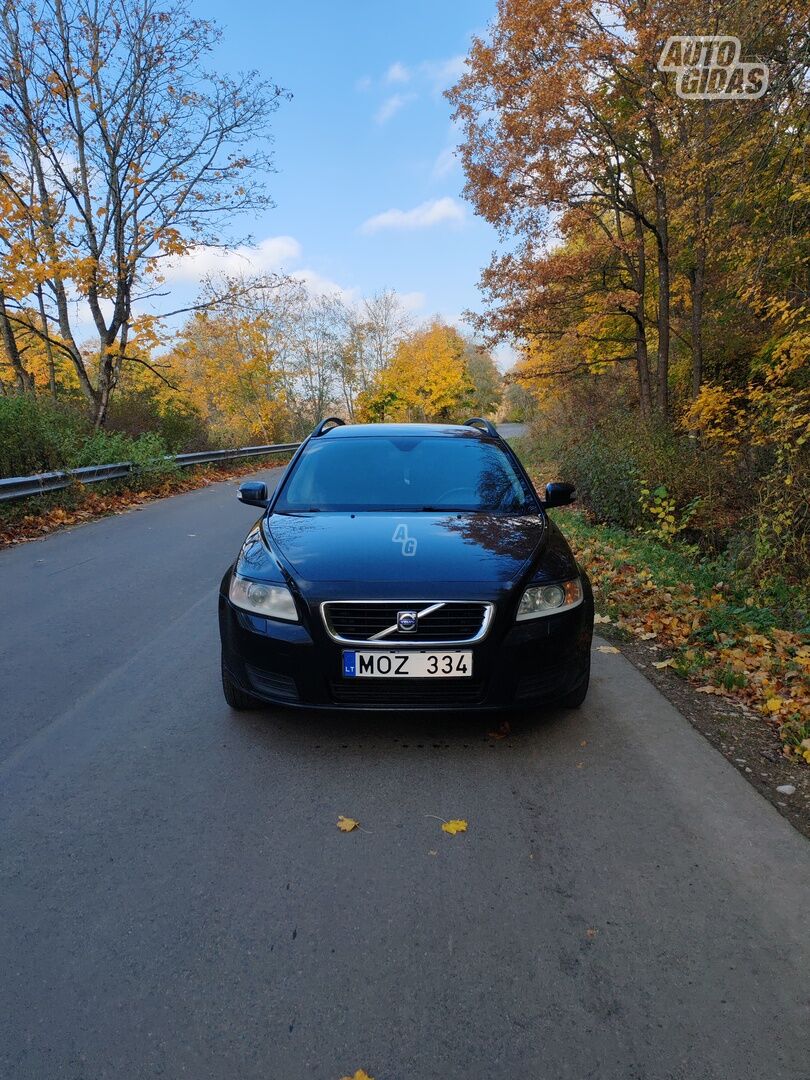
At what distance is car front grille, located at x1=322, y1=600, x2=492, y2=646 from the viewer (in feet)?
10.2

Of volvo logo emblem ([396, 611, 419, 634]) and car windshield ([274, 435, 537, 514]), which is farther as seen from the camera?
car windshield ([274, 435, 537, 514])

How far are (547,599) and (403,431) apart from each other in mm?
2254

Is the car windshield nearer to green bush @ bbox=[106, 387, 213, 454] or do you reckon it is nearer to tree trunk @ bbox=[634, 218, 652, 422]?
tree trunk @ bbox=[634, 218, 652, 422]

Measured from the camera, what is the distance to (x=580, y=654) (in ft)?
11.3

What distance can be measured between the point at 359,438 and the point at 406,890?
340 centimetres

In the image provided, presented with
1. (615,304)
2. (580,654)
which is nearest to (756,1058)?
(580,654)

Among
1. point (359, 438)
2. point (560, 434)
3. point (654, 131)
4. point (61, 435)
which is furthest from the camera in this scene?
point (560, 434)

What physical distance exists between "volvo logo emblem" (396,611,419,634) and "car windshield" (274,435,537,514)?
1.17 meters

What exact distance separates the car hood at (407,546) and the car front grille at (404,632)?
0.12 m

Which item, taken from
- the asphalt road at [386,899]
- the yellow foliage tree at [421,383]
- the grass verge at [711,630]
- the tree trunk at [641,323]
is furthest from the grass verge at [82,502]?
the yellow foliage tree at [421,383]

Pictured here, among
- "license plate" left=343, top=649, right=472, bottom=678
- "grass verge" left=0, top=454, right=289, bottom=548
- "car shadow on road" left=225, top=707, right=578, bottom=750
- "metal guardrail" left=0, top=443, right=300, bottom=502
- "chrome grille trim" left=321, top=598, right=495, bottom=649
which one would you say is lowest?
"grass verge" left=0, top=454, right=289, bottom=548

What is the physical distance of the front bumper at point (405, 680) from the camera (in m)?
3.12

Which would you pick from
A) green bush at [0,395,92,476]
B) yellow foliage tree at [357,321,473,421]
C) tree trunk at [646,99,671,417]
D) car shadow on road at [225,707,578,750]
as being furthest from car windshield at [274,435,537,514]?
yellow foliage tree at [357,321,473,421]

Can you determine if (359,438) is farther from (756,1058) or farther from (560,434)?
(560,434)
